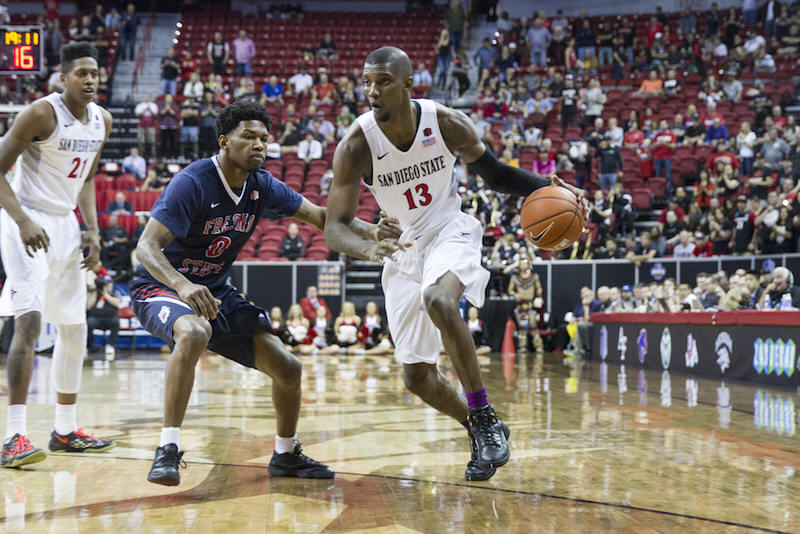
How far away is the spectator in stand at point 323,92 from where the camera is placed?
1998 centimetres

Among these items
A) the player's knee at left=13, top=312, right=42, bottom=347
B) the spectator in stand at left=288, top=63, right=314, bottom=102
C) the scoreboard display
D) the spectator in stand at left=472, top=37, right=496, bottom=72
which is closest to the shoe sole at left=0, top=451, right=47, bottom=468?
the player's knee at left=13, top=312, right=42, bottom=347

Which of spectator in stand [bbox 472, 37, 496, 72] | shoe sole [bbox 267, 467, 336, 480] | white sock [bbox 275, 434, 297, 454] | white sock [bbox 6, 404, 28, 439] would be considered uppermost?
spectator in stand [bbox 472, 37, 496, 72]

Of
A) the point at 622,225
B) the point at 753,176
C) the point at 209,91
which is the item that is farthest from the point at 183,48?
the point at 753,176

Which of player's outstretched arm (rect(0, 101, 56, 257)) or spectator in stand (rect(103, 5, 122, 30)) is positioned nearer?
player's outstretched arm (rect(0, 101, 56, 257))

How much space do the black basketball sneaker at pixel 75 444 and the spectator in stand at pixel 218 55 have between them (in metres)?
18.1

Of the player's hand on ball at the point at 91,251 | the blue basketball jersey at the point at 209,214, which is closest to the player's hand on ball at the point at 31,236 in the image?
the player's hand on ball at the point at 91,251

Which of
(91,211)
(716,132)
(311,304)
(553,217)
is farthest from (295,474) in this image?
(716,132)

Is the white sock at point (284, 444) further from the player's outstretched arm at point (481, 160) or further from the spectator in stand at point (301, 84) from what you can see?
the spectator in stand at point (301, 84)

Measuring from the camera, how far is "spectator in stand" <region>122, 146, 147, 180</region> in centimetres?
1750

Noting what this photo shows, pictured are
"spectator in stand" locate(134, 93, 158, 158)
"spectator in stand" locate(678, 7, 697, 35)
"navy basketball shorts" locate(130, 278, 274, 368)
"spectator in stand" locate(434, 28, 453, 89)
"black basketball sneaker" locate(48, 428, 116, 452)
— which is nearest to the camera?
"navy basketball shorts" locate(130, 278, 274, 368)

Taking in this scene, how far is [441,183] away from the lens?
4070 millimetres

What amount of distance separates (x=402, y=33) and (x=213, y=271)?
21.8 meters

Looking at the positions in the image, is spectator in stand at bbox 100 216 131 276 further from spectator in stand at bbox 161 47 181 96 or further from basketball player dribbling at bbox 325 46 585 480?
basketball player dribbling at bbox 325 46 585 480

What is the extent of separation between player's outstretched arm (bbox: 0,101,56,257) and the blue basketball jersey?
60 cm
